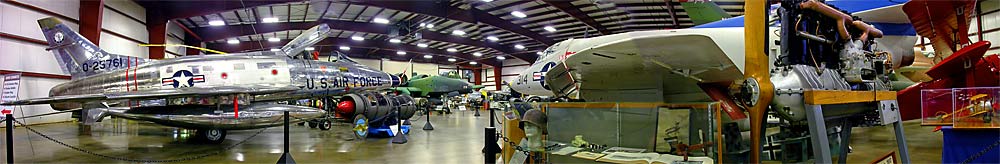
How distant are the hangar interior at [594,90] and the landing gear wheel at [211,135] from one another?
0.22 feet

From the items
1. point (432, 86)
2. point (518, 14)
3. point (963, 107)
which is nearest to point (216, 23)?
point (432, 86)

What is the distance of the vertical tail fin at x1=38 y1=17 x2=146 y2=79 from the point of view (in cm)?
734

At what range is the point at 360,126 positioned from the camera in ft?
25.5

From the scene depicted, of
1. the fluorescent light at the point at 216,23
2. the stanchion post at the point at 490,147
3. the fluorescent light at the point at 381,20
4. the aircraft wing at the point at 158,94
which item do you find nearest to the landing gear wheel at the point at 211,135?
the aircraft wing at the point at 158,94

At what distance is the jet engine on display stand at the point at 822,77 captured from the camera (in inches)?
106

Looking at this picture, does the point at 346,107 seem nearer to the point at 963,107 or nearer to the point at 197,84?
the point at 197,84

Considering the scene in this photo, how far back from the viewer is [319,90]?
8234 millimetres

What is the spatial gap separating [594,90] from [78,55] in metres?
8.47

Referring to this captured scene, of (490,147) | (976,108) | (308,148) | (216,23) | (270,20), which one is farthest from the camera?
(216,23)

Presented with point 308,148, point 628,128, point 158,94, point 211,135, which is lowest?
point 308,148

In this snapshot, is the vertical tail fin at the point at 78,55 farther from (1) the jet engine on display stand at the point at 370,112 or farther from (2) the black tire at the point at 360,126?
(2) the black tire at the point at 360,126

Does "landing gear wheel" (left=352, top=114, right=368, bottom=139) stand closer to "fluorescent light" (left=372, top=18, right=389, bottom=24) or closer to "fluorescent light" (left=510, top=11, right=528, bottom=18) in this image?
"fluorescent light" (left=510, top=11, right=528, bottom=18)

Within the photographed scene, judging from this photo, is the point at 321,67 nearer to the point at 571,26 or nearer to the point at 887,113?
the point at 887,113

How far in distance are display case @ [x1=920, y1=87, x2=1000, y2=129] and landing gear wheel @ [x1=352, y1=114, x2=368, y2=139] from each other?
23.0ft
